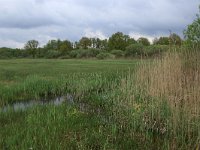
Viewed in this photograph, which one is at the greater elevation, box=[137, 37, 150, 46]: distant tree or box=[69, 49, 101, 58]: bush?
box=[137, 37, 150, 46]: distant tree

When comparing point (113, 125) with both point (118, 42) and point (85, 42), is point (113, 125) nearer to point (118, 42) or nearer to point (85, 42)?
point (118, 42)

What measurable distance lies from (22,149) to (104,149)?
2129mm

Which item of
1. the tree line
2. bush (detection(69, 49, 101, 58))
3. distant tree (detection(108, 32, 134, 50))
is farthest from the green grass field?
distant tree (detection(108, 32, 134, 50))

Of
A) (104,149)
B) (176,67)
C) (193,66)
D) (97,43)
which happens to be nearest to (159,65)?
(176,67)

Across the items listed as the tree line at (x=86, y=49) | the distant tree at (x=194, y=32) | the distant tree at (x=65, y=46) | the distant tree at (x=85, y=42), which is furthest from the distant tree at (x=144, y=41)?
the distant tree at (x=194, y=32)

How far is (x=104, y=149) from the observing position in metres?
7.76

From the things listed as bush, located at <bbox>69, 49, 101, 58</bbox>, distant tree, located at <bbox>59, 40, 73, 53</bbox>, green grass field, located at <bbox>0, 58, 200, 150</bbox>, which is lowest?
green grass field, located at <bbox>0, 58, 200, 150</bbox>

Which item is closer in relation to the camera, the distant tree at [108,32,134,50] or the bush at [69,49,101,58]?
the bush at [69,49,101,58]

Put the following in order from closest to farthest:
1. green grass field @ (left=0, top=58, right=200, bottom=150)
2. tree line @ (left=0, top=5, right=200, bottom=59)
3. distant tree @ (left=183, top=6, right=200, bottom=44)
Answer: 1. green grass field @ (left=0, top=58, right=200, bottom=150)
2. distant tree @ (left=183, top=6, right=200, bottom=44)
3. tree line @ (left=0, top=5, right=200, bottom=59)

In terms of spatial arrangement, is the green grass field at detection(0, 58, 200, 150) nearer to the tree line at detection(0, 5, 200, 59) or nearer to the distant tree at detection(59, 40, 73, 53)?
the tree line at detection(0, 5, 200, 59)

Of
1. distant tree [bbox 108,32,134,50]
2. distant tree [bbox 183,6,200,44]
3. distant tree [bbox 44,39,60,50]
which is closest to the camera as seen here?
distant tree [bbox 183,6,200,44]

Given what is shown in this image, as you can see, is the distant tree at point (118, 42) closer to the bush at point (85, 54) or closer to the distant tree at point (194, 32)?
the bush at point (85, 54)

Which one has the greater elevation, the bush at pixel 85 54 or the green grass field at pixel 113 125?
the bush at pixel 85 54

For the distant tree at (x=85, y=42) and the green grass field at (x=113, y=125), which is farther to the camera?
the distant tree at (x=85, y=42)
